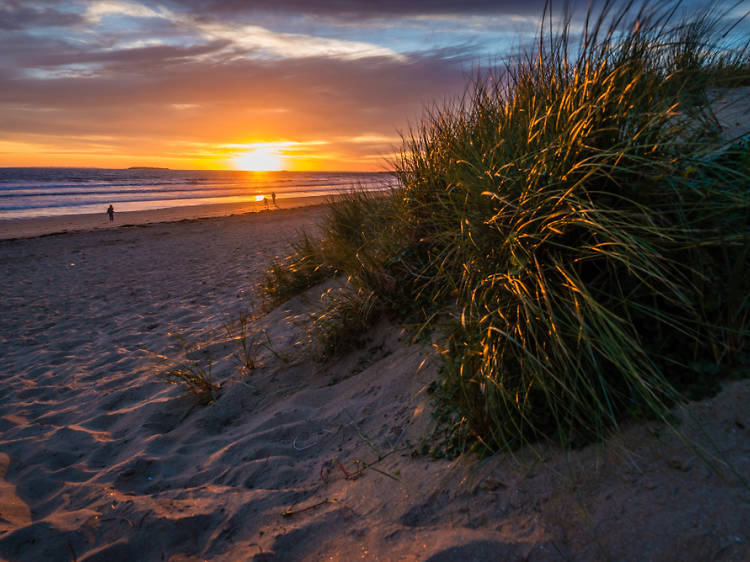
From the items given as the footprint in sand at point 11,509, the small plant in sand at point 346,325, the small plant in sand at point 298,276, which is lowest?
the footprint in sand at point 11,509

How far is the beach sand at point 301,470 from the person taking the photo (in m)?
1.50

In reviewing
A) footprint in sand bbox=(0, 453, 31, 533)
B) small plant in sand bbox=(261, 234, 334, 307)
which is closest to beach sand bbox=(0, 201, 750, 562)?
footprint in sand bbox=(0, 453, 31, 533)

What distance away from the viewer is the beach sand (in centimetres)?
150

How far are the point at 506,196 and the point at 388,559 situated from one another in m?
1.61

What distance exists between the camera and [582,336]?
167 centimetres

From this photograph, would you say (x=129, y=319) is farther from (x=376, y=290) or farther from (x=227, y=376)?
(x=376, y=290)

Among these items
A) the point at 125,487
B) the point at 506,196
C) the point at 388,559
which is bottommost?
the point at 125,487

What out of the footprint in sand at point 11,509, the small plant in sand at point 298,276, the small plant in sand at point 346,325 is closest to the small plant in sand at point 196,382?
the small plant in sand at point 346,325

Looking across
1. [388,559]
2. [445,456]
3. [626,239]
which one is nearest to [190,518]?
[388,559]

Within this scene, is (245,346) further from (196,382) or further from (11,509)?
(11,509)

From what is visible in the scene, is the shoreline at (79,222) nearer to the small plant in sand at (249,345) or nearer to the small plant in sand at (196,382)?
the small plant in sand at (249,345)

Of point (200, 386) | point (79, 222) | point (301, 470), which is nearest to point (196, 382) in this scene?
point (200, 386)

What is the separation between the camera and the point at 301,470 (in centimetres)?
240

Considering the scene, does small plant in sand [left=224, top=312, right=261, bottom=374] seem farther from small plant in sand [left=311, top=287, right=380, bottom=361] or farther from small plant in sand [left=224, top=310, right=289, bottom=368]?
small plant in sand [left=311, top=287, right=380, bottom=361]
